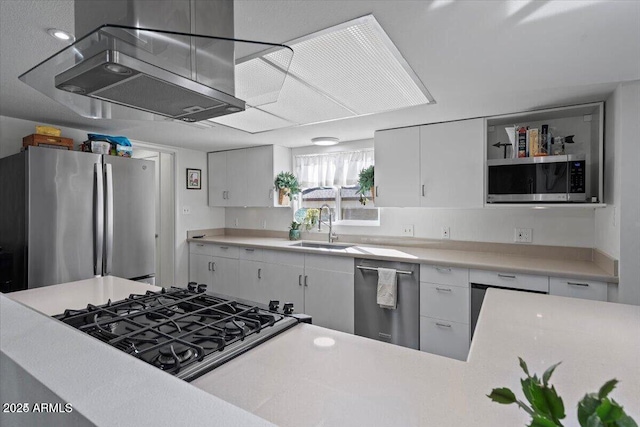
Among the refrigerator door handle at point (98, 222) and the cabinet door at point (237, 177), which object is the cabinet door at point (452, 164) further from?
the refrigerator door handle at point (98, 222)

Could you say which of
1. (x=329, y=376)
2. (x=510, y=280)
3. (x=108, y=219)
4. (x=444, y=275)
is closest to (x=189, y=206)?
(x=108, y=219)

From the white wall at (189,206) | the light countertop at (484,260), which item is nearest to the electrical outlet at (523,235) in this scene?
the light countertop at (484,260)

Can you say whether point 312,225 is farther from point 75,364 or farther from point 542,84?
point 75,364

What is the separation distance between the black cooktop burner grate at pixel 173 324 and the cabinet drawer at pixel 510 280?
6.12 feet

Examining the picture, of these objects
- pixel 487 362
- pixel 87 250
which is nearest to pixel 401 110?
pixel 487 362

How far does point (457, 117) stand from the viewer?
278cm

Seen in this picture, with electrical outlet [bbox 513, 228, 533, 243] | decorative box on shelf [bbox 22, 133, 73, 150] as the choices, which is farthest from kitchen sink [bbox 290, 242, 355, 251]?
decorative box on shelf [bbox 22, 133, 73, 150]

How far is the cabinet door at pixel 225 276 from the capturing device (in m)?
3.94

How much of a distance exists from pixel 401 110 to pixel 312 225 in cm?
195

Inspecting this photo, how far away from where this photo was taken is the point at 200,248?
14.1ft

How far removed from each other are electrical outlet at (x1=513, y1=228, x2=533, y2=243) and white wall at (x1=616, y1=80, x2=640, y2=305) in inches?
33.8

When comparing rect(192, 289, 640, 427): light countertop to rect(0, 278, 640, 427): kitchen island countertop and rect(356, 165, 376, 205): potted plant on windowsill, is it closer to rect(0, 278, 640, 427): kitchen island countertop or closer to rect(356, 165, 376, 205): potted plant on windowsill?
rect(0, 278, 640, 427): kitchen island countertop

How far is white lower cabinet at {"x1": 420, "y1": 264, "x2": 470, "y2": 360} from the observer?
8.41 feet

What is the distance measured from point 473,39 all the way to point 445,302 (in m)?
1.92
